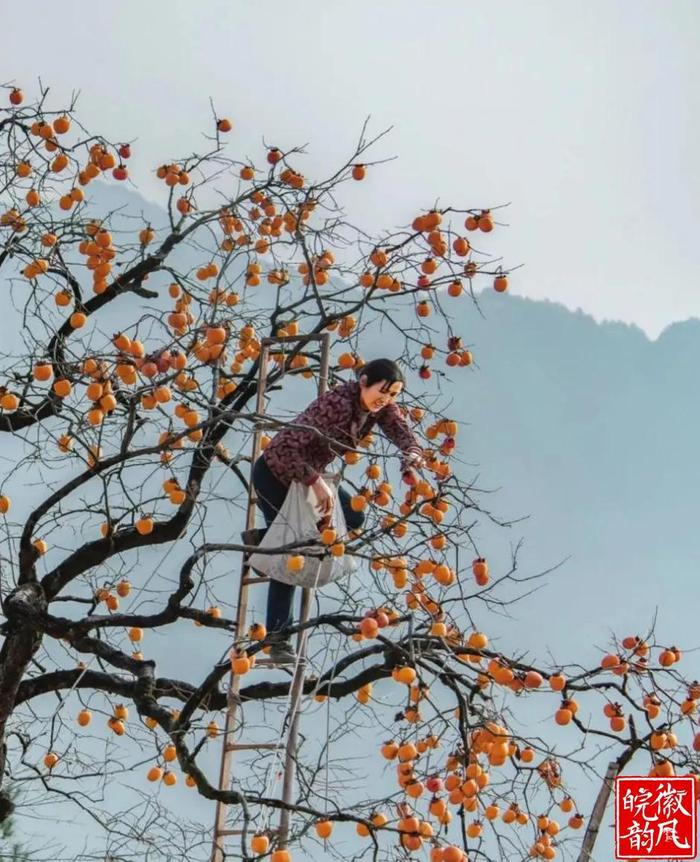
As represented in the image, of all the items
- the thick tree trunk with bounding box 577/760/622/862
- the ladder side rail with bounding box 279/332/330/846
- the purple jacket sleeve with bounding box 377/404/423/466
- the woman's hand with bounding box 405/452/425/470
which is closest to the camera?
the ladder side rail with bounding box 279/332/330/846

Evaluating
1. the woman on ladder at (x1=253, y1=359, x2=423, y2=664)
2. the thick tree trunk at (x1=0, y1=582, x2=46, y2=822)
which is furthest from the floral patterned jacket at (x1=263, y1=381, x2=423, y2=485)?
the thick tree trunk at (x1=0, y1=582, x2=46, y2=822)

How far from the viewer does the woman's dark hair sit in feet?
13.5

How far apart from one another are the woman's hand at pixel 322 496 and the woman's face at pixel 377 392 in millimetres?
301

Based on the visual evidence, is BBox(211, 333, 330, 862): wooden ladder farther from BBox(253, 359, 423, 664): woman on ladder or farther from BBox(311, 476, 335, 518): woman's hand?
→ BBox(311, 476, 335, 518): woman's hand

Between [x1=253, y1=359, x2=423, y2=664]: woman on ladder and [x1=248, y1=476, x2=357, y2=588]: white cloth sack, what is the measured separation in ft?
0.16

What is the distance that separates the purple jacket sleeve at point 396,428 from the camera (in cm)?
419

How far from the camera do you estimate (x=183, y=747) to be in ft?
14.3

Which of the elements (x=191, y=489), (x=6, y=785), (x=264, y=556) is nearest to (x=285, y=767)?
(x=264, y=556)

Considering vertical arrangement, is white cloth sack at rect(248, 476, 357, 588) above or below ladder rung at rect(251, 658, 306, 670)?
above

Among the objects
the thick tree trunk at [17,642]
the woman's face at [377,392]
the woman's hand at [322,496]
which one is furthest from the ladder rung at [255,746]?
the thick tree trunk at [17,642]

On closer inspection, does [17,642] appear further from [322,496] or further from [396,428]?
[396,428]

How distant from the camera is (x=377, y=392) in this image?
414 centimetres

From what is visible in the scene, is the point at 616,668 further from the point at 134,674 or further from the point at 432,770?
the point at 134,674

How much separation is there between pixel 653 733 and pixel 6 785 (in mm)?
2568
